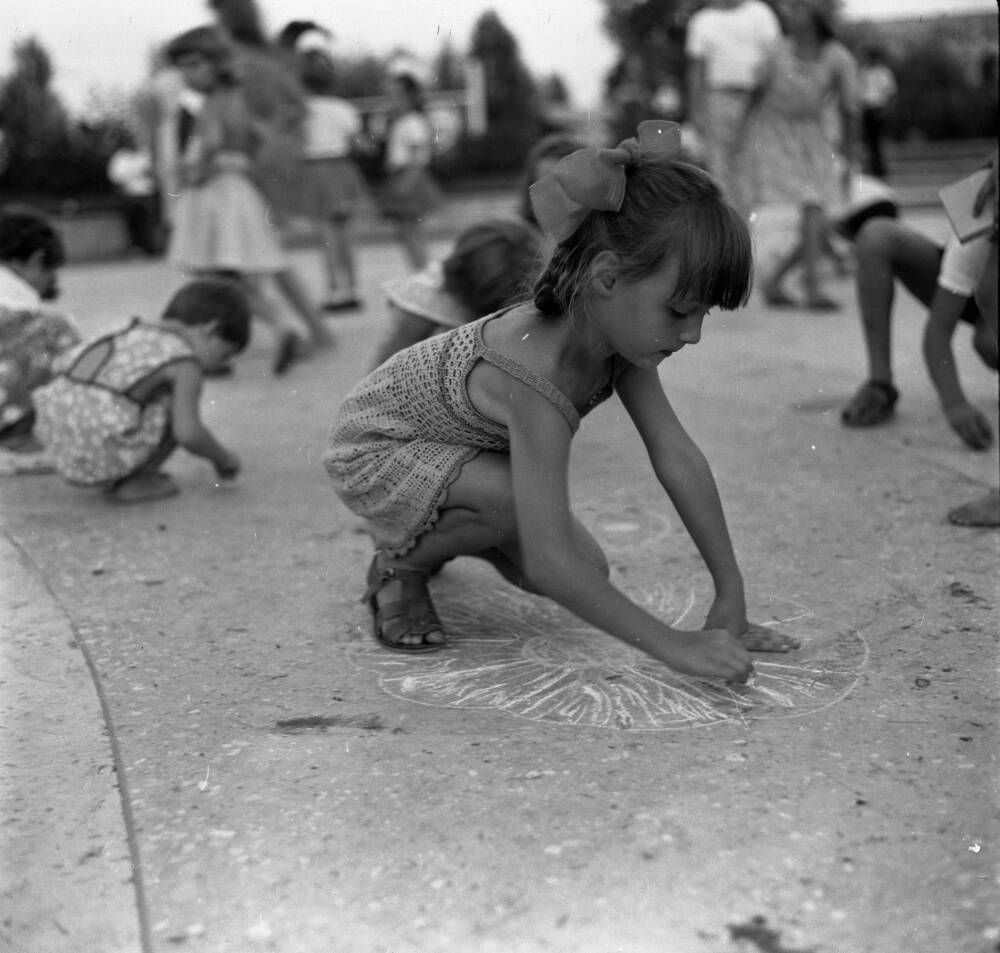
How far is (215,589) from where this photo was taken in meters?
3.13

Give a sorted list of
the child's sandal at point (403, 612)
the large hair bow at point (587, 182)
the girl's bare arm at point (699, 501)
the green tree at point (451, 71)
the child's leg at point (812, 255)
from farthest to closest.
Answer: the green tree at point (451, 71) → the child's leg at point (812, 255) → the child's sandal at point (403, 612) → the girl's bare arm at point (699, 501) → the large hair bow at point (587, 182)

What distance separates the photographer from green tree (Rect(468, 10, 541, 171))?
55.8 feet

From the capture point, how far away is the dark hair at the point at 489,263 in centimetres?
379

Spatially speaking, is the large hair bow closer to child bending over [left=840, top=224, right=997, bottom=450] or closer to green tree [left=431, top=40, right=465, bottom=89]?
child bending over [left=840, top=224, right=997, bottom=450]

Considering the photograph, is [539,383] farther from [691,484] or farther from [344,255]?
[344,255]

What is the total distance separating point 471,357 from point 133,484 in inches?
68.4

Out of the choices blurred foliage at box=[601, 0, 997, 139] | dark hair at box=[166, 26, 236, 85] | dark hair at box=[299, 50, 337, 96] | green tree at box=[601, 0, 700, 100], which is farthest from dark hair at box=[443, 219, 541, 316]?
green tree at box=[601, 0, 700, 100]

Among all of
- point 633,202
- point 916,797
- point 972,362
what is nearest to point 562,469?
point 633,202

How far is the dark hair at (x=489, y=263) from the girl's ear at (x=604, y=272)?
54.0 inches

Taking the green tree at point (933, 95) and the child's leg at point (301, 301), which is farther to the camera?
the green tree at point (933, 95)

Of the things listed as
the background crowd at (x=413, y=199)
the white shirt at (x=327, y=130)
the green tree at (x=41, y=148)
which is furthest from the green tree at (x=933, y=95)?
the white shirt at (x=327, y=130)

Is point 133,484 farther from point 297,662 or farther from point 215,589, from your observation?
point 297,662

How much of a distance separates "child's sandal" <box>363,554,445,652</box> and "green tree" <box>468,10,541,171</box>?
47.8 feet

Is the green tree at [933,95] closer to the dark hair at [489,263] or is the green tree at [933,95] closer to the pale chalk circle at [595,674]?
the dark hair at [489,263]
